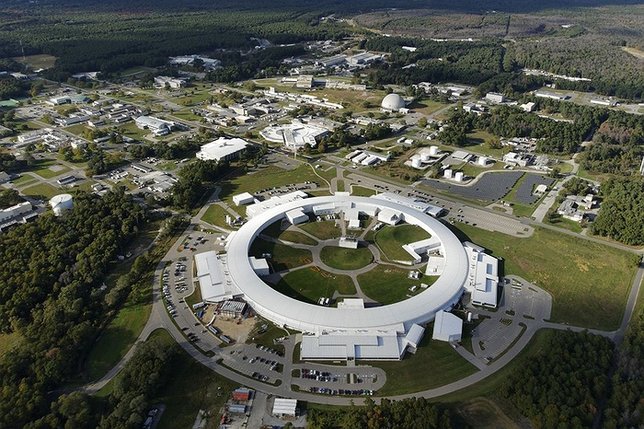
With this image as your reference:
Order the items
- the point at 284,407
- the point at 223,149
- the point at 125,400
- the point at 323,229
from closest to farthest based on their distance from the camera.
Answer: the point at 125,400, the point at 284,407, the point at 323,229, the point at 223,149

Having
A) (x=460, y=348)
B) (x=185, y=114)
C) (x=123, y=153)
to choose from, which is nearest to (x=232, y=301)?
(x=460, y=348)

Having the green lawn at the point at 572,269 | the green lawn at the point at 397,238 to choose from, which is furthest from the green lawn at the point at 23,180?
the green lawn at the point at 572,269

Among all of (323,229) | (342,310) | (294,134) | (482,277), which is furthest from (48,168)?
(482,277)

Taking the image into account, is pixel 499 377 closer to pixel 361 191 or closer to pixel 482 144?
pixel 361 191

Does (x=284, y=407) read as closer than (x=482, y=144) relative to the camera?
Yes

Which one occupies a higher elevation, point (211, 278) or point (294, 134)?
point (294, 134)

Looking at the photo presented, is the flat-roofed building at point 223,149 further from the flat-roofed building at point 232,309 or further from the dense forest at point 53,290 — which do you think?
the flat-roofed building at point 232,309
